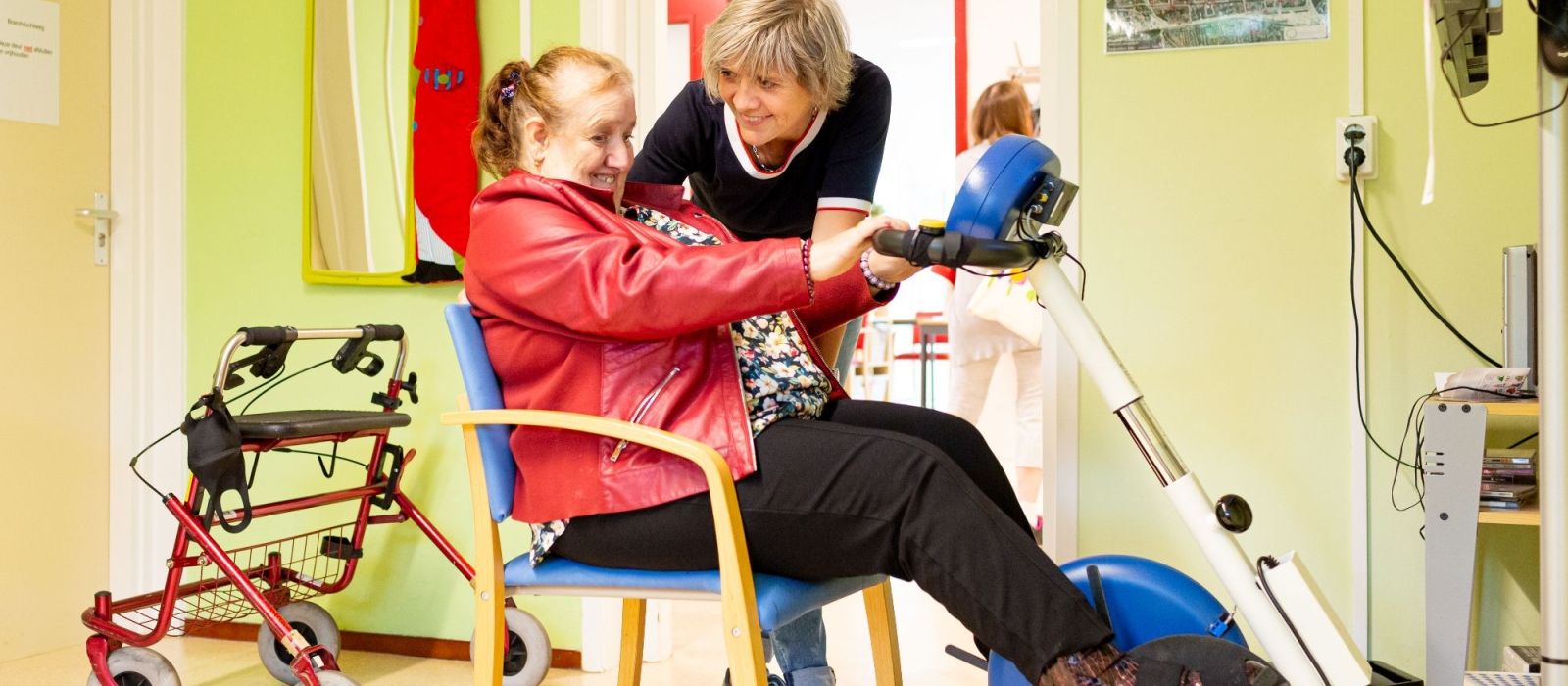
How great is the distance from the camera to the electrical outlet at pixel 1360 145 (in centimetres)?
219

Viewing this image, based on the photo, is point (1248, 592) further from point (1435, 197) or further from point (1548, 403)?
point (1435, 197)

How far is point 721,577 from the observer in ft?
4.38

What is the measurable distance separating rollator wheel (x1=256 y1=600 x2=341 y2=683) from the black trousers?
4.23 feet

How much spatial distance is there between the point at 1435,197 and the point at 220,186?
2545 mm

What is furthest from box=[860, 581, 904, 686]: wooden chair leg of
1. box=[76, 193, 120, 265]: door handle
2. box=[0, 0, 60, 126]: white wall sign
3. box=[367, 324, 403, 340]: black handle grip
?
box=[0, 0, 60, 126]: white wall sign

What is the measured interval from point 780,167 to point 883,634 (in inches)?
28.5

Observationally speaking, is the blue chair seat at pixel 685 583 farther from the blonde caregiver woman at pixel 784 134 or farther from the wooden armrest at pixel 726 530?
the blonde caregiver woman at pixel 784 134

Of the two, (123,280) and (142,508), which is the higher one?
(123,280)

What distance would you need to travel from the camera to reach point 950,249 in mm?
1179

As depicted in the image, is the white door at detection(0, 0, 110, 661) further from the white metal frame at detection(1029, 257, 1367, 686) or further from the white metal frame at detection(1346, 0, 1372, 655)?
the white metal frame at detection(1346, 0, 1372, 655)

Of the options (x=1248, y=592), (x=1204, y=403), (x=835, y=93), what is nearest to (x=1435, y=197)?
(x=1204, y=403)

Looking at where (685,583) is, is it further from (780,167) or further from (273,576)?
(273,576)

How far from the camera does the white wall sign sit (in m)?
2.74

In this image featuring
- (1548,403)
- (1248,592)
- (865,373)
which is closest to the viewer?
(1548,403)
